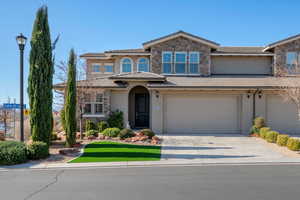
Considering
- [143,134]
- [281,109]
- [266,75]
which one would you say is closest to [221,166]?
[143,134]

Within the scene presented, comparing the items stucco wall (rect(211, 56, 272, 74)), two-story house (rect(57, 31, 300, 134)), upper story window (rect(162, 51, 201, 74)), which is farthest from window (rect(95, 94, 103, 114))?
stucco wall (rect(211, 56, 272, 74))

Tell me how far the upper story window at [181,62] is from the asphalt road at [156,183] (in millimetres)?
10910

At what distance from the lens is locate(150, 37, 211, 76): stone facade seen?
1730 centimetres

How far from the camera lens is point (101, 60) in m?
19.9

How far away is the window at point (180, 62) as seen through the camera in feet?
57.0

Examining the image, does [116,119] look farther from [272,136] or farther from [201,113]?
[272,136]

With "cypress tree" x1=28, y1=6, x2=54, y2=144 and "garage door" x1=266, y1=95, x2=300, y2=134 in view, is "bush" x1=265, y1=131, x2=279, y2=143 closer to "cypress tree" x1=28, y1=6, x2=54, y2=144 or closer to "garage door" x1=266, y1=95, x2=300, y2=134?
"garage door" x1=266, y1=95, x2=300, y2=134

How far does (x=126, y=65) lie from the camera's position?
18250 mm

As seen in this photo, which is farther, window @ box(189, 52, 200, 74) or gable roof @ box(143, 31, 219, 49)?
window @ box(189, 52, 200, 74)

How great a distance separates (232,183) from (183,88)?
9455 millimetres

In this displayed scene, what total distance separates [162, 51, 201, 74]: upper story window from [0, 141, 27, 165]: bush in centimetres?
1211

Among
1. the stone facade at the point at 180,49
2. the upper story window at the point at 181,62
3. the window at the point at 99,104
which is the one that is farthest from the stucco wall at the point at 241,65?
the window at the point at 99,104

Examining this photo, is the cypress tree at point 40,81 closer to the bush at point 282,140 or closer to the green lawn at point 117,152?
the green lawn at point 117,152

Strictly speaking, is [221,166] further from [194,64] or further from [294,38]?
[294,38]
